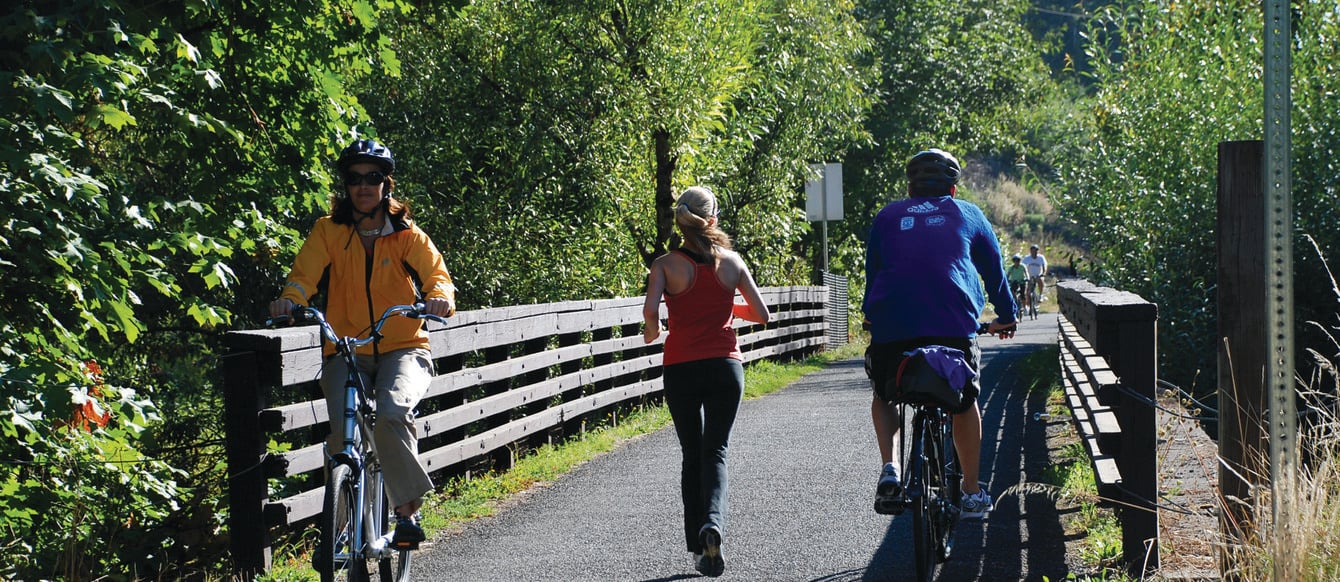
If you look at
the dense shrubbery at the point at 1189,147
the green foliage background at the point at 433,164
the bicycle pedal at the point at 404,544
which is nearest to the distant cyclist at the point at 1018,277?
the green foliage background at the point at 433,164

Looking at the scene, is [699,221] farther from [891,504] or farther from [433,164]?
[433,164]

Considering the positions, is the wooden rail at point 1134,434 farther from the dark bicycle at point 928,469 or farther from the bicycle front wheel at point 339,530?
the bicycle front wheel at point 339,530

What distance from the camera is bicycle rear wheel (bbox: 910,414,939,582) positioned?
223 inches

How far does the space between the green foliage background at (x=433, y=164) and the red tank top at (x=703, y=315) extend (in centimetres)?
219

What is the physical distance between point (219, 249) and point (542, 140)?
881 centimetres

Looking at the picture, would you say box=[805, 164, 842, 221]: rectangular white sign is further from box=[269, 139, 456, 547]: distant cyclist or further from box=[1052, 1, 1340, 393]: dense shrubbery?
box=[269, 139, 456, 547]: distant cyclist

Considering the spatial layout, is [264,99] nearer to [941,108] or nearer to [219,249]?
[219,249]

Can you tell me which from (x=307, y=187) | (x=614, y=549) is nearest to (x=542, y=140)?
(x=307, y=187)

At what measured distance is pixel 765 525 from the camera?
25.0 feet

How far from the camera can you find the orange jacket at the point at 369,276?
558 centimetres

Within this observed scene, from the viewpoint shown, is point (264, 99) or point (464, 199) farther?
point (464, 199)

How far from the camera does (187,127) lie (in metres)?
7.47

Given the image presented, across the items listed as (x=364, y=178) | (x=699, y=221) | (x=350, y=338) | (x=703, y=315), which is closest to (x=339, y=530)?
(x=350, y=338)

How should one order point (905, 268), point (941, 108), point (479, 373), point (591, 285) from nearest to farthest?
point (905, 268) < point (479, 373) < point (591, 285) < point (941, 108)
